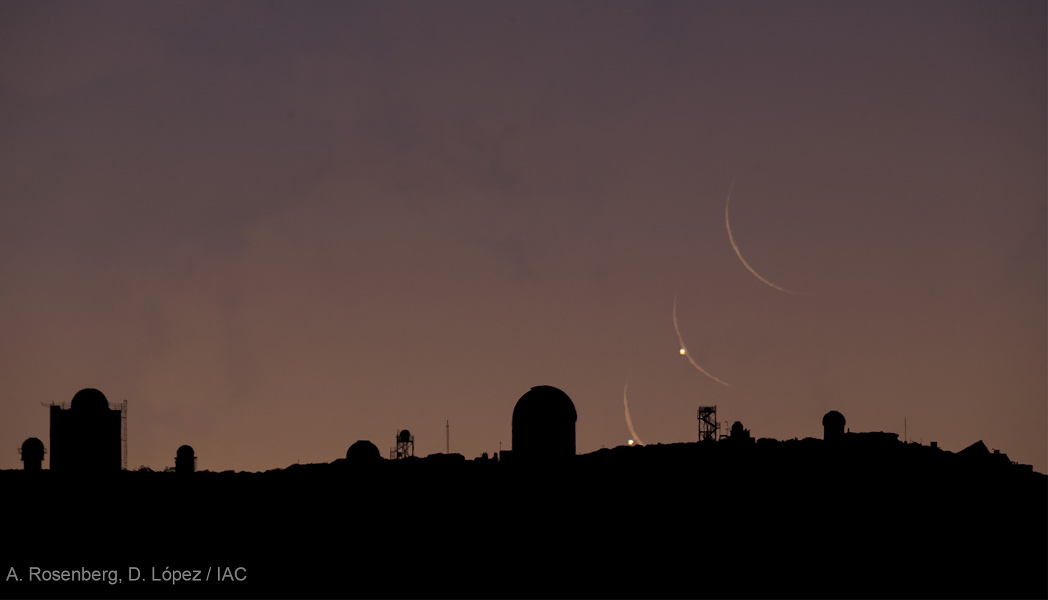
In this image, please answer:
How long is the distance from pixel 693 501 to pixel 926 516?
8.56 meters

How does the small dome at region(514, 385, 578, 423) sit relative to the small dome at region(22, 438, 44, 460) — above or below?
above

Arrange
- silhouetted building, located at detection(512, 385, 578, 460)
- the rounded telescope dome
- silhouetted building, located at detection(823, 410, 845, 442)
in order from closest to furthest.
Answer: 1. silhouetted building, located at detection(512, 385, 578, 460)
2. silhouetted building, located at detection(823, 410, 845, 442)
3. the rounded telescope dome

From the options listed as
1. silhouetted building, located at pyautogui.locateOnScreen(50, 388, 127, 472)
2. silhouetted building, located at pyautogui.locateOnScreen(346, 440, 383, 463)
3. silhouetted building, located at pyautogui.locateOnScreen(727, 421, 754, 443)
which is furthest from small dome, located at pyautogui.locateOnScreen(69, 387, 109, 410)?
silhouetted building, located at pyautogui.locateOnScreen(727, 421, 754, 443)

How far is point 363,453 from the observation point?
6303 cm

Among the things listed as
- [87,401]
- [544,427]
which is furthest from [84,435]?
[544,427]

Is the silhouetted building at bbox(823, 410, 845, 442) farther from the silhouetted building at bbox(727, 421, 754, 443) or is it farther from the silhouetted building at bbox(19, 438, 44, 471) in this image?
the silhouetted building at bbox(19, 438, 44, 471)

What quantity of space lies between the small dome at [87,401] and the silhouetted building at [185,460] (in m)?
4.10

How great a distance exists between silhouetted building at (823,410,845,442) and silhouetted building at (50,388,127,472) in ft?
105

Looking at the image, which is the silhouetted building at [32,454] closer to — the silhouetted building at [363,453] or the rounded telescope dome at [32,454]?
the rounded telescope dome at [32,454]

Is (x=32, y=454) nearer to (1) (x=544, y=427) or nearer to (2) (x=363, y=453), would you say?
(2) (x=363, y=453)

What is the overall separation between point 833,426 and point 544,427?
44.9ft

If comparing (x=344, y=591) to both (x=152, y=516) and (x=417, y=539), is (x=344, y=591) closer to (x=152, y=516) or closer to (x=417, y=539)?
(x=417, y=539)

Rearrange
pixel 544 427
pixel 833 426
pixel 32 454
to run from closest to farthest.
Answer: pixel 544 427 → pixel 833 426 → pixel 32 454

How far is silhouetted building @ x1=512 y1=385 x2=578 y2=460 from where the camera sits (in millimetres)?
57156
